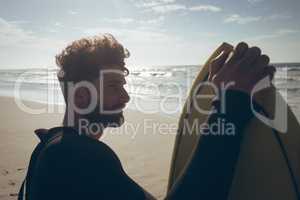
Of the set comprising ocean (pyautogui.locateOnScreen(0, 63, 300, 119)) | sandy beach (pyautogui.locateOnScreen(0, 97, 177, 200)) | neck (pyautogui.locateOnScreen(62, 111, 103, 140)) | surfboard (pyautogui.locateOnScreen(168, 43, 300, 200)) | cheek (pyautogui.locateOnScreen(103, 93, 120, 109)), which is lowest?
sandy beach (pyautogui.locateOnScreen(0, 97, 177, 200))

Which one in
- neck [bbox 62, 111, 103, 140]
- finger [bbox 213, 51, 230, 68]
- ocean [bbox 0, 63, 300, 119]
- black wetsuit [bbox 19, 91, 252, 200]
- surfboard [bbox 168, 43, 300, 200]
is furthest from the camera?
ocean [bbox 0, 63, 300, 119]

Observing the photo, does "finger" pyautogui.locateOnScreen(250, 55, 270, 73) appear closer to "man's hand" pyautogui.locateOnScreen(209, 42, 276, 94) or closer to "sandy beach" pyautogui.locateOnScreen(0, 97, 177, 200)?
"man's hand" pyautogui.locateOnScreen(209, 42, 276, 94)

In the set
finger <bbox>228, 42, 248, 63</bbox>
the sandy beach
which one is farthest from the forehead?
the sandy beach

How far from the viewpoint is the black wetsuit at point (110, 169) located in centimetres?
98

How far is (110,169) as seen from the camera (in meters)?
1.19

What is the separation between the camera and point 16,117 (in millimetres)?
14023

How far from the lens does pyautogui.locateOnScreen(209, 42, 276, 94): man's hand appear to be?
1.01m

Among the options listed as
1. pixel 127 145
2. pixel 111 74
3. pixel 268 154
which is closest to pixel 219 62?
pixel 111 74

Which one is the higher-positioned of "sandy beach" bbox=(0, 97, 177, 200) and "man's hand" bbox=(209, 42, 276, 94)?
"man's hand" bbox=(209, 42, 276, 94)

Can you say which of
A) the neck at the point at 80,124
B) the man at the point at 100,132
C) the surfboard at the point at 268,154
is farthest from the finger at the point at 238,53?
the neck at the point at 80,124

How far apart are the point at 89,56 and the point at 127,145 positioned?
7667 mm

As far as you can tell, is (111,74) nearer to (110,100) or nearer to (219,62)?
(110,100)

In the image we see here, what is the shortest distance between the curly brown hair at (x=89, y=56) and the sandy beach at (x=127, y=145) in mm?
4438

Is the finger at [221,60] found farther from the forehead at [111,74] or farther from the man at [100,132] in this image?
the forehead at [111,74]
